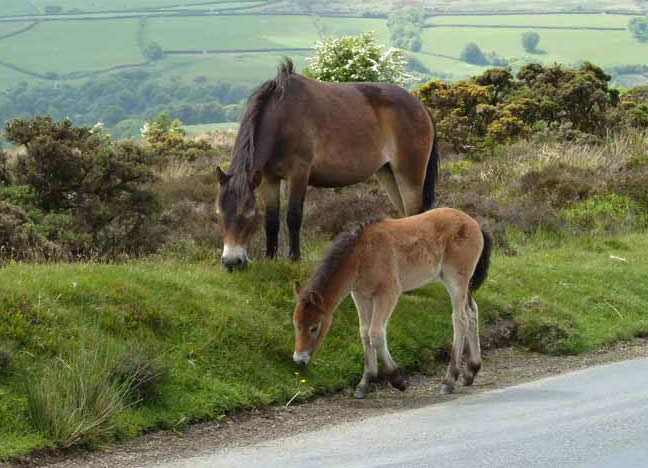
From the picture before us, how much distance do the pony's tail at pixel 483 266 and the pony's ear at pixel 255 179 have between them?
2.58m

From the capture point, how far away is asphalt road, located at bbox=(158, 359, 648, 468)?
28.4 ft

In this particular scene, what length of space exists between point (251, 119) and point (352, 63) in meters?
21.6

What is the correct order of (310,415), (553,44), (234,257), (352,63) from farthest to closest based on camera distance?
(553,44) < (352,63) < (234,257) < (310,415)

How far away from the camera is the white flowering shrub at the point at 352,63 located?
3441 centimetres

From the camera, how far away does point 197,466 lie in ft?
28.6

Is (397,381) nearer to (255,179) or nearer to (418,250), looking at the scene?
(418,250)

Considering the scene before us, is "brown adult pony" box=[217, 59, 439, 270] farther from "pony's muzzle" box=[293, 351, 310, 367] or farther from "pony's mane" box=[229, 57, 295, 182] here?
"pony's muzzle" box=[293, 351, 310, 367]

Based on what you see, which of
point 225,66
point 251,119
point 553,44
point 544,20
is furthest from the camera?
point 544,20

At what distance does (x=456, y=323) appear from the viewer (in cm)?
1195

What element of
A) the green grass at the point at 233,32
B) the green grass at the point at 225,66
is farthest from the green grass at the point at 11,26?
the green grass at the point at 225,66

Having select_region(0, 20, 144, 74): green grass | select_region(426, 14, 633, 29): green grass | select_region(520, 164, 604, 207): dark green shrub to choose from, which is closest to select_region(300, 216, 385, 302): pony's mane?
select_region(520, 164, 604, 207): dark green shrub

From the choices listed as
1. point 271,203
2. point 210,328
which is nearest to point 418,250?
point 210,328

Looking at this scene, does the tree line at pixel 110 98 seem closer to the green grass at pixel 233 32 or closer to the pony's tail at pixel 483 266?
the green grass at pixel 233 32

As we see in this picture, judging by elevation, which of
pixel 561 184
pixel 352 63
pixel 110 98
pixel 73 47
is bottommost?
pixel 73 47
